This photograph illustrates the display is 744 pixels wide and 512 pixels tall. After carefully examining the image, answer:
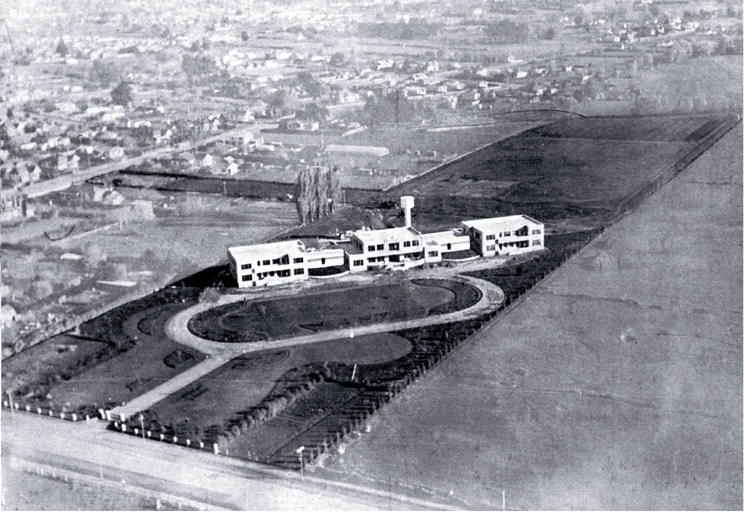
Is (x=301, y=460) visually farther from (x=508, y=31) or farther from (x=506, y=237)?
(x=508, y=31)

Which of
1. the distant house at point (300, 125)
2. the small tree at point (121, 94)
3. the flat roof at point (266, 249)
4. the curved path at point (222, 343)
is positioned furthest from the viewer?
the small tree at point (121, 94)

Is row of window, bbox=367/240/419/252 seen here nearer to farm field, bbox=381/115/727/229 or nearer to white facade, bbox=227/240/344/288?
white facade, bbox=227/240/344/288

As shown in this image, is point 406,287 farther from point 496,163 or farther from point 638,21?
point 638,21

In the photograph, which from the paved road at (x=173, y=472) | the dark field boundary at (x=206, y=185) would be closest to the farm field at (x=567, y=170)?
the dark field boundary at (x=206, y=185)

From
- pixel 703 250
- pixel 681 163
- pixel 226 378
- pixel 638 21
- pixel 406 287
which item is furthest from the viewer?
pixel 638 21

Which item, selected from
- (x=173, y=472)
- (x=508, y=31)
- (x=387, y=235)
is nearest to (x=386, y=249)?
(x=387, y=235)

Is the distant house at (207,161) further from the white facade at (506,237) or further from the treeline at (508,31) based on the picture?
the white facade at (506,237)

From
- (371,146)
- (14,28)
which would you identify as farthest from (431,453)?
(14,28)
